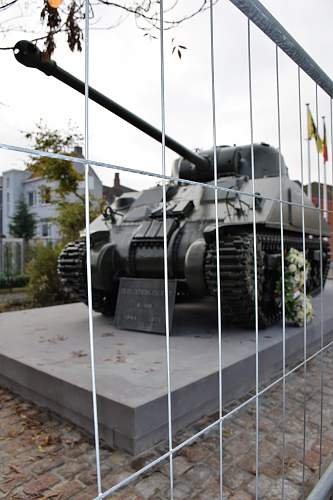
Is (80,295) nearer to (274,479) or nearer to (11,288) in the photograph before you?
(274,479)

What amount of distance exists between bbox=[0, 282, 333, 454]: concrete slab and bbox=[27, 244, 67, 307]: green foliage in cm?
361

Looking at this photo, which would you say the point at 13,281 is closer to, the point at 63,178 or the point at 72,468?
the point at 63,178

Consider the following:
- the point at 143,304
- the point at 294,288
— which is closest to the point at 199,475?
the point at 143,304

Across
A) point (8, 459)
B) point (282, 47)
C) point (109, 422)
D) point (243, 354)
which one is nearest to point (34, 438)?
point (8, 459)

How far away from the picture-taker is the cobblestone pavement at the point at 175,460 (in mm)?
2166

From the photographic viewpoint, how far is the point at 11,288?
36.0 feet

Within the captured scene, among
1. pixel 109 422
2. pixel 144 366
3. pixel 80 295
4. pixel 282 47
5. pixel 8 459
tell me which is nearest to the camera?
pixel 282 47

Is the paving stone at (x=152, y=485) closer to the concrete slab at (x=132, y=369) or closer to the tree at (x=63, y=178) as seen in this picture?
the concrete slab at (x=132, y=369)

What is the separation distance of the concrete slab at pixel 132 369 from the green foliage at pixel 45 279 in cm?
361

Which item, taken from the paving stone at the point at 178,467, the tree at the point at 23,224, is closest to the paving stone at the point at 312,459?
the paving stone at the point at 178,467

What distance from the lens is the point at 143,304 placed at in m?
4.80

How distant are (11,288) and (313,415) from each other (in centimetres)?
937

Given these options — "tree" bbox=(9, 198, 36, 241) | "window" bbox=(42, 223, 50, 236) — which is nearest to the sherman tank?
"tree" bbox=(9, 198, 36, 241)

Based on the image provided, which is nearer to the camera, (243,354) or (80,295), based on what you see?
(243,354)
